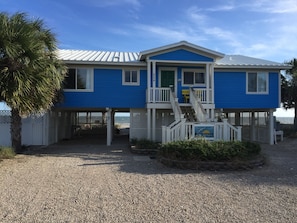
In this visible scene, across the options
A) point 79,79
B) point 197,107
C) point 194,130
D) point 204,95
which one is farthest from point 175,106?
point 79,79

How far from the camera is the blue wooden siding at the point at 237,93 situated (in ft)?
62.4

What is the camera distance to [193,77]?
757 inches

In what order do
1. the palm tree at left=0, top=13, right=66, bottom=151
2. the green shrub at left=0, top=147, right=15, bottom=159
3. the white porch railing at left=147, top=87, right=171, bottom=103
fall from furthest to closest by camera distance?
the white porch railing at left=147, top=87, right=171, bottom=103, the green shrub at left=0, top=147, right=15, bottom=159, the palm tree at left=0, top=13, right=66, bottom=151

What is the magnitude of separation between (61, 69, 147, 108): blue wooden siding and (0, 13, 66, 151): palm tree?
4.77 m

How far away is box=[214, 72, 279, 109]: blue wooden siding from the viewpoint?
62.4 feet

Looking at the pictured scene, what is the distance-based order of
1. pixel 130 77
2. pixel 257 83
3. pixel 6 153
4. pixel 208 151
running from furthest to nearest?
pixel 257 83
pixel 130 77
pixel 6 153
pixel 208 151

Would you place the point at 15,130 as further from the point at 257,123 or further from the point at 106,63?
the point at 257,123

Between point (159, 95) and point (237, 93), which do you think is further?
point (237, 93)

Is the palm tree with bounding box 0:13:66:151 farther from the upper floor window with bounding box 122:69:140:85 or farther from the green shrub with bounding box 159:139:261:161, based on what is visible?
the upper floor window with bounding box 122:69:140:85

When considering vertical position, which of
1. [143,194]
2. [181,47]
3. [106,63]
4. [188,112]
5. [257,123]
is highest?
[181,47]

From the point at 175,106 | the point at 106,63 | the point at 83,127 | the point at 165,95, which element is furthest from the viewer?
the point at 83,127

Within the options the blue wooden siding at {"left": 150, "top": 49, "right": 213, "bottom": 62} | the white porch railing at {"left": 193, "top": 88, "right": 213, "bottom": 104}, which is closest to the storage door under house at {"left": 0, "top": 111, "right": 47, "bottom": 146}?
the blue wooden siding at {"left": 150, "top": 49, "right": 213, "bottom": 62}

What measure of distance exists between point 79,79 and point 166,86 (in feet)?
17.0

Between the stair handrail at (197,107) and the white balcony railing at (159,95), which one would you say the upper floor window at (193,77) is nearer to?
the stair handrail at (197,107)
